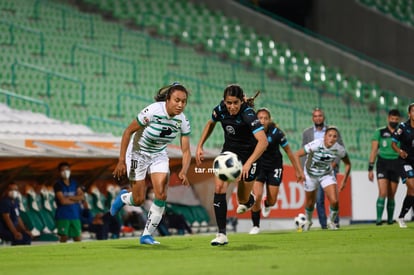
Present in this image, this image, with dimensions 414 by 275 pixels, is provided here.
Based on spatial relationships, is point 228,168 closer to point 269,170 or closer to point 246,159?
point 246,159

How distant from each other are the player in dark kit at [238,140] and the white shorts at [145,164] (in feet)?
1.69

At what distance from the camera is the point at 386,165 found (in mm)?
21484

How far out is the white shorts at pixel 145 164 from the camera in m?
13.7

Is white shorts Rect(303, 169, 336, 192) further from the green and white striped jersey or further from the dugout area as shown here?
the green and white striped jersey

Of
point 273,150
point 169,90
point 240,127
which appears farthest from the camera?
point 273,150

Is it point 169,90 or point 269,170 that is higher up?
point 169,90

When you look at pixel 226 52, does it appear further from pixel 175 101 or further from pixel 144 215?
pixel 175 101

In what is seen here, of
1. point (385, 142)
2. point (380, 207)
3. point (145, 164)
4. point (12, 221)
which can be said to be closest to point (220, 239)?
point (145, 164)

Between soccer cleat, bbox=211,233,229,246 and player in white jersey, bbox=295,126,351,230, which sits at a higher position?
player in white jersey, bbox=295,126,351,230

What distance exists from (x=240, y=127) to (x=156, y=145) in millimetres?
1210

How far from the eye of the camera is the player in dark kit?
42.3 ft

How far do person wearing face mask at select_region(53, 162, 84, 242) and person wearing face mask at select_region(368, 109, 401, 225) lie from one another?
641 centimetres

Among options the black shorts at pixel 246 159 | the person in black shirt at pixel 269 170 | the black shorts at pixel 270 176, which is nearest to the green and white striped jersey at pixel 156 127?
the black shorts at pixel 246 159

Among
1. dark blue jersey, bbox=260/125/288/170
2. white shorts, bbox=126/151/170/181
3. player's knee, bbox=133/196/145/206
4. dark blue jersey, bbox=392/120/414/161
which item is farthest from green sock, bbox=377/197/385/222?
white shorts, bbox=126/151/170/181
